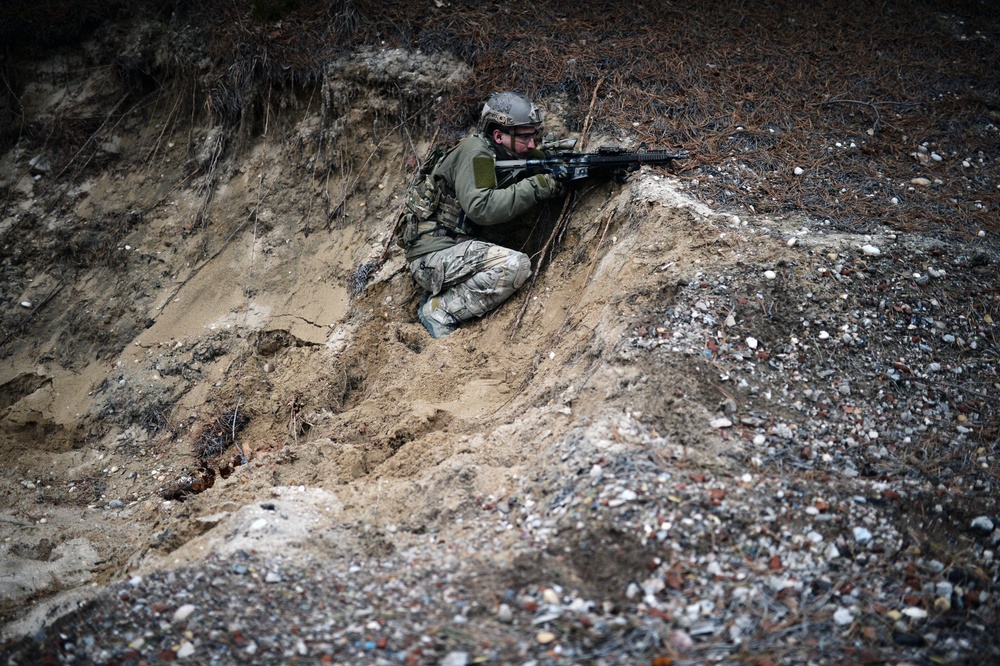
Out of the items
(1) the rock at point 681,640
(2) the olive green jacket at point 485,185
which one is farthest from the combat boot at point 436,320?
(1) the rock at point 681,640

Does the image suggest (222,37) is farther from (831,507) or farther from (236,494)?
(831,507)

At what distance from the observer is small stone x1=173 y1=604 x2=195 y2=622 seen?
12.2ft

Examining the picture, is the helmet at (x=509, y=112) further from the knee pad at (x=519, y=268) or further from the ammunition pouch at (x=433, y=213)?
the knee pad at (x=519, y=268)

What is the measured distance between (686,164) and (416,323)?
8.13 ft

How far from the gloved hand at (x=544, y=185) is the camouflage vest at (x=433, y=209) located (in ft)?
2.52

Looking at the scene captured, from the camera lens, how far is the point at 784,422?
4.37 metres

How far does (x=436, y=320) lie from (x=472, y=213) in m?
0.91

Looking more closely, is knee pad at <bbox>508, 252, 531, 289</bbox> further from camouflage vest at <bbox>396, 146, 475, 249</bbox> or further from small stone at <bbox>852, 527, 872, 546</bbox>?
small stone at <bbox>852, 527, 872, 546</bbox>

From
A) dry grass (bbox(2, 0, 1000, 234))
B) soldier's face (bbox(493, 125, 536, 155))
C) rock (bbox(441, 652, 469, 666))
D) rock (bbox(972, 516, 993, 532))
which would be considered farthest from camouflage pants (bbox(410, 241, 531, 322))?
rock (bbox(972, 516, 993, 532))

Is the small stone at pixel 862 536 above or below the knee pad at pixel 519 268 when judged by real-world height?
below

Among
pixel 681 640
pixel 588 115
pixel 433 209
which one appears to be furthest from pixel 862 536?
pixel 588 115

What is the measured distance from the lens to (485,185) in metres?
5.90

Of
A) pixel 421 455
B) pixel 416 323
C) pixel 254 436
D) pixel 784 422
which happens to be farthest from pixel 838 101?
pixel 254 436

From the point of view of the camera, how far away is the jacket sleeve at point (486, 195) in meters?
5.83
